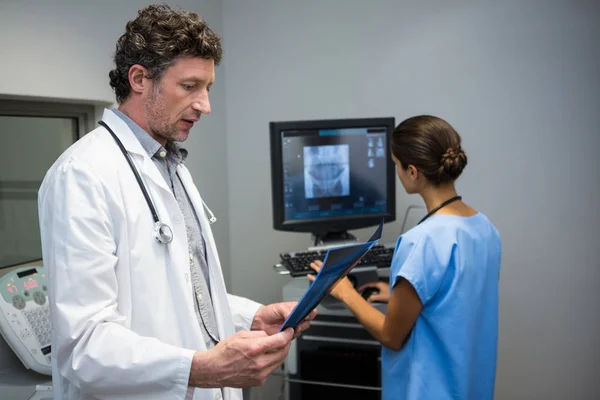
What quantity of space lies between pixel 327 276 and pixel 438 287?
0.64m

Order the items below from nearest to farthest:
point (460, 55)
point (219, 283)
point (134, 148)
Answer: point (134, 148) → point (219, 283) → point (460, 55)

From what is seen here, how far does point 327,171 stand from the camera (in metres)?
2.15

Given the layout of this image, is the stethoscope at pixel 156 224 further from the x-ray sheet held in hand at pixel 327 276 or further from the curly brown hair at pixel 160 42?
the x-ray sheet held in hand at pixel 327 276

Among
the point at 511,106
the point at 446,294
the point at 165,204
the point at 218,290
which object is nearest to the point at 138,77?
the point at 165,204

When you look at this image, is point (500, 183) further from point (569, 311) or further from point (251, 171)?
point (251, 171)

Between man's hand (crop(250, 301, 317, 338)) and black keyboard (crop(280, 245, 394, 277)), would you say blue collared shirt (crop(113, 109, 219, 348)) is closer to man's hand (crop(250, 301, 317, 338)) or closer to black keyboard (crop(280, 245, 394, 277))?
man's hand (crop(250, 301, 317, 338))

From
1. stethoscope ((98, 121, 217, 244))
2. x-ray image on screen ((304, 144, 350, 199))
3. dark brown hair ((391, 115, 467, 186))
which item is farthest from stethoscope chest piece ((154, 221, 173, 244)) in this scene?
x-ray image on screen ((304, 144, 350, 199))

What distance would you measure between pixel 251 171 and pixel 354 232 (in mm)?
579

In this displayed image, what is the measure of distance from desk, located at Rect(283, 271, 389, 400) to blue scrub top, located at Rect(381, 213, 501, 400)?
0.38 metres

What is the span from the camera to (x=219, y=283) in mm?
1283

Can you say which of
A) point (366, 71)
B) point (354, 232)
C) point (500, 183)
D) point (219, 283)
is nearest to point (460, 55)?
point (366, 71)

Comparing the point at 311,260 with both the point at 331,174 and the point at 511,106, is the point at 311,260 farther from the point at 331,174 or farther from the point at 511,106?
the point at 511,106

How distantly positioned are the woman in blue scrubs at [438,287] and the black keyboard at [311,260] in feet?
1.06

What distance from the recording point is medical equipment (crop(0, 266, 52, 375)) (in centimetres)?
139
